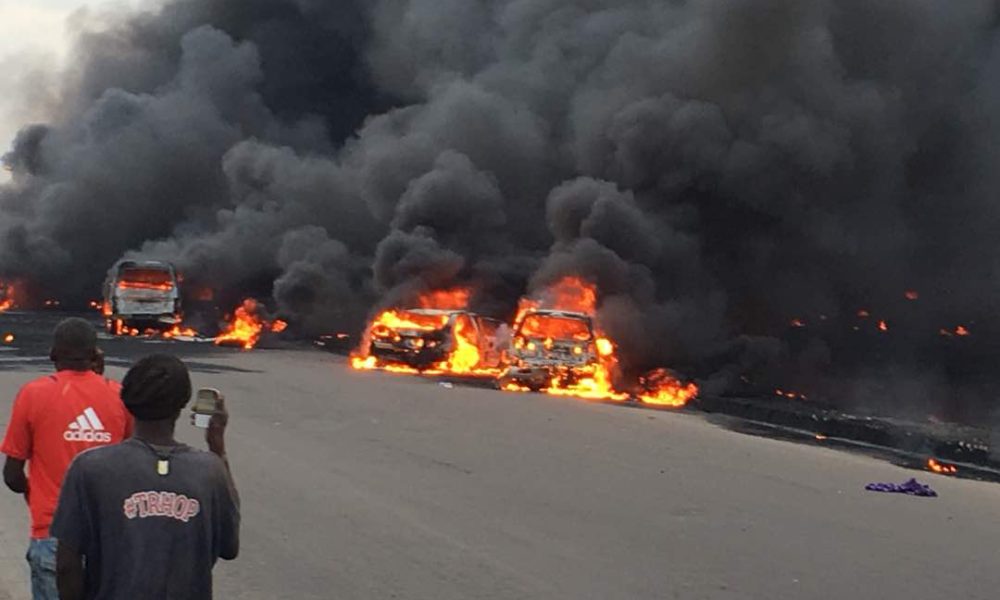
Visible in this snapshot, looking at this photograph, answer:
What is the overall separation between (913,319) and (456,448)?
33.5 m

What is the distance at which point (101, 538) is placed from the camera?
3.21 m

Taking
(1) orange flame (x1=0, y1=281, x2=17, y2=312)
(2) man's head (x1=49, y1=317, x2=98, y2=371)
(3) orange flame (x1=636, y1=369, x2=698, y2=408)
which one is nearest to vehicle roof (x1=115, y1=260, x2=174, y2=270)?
(3) orange flame (x1=636, y1=369, x2=698, y2=408)

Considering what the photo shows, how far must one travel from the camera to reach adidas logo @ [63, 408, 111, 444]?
169 inches

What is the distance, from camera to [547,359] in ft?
73.5

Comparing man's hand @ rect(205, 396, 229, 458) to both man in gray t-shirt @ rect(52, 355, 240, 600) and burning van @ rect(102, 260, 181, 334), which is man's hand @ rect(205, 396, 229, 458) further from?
burning van @ rect(102, 260, 181, 334)

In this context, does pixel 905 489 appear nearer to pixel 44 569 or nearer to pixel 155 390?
pixel 44 569

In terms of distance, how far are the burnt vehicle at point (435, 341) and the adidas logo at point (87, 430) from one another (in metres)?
21.7

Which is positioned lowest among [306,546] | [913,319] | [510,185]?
[306,546]

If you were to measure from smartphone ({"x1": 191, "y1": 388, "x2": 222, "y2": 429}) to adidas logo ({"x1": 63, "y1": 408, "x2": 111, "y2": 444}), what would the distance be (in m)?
0.96

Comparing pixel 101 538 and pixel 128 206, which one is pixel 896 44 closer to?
pixel 128 206

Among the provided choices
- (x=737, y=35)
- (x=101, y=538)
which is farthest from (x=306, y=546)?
(x=737, y=35)

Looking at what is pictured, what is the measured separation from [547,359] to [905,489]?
429 inches

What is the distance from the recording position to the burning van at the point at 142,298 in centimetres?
3469

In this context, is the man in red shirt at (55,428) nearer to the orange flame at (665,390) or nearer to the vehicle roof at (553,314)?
the orange flame at (665,390)
